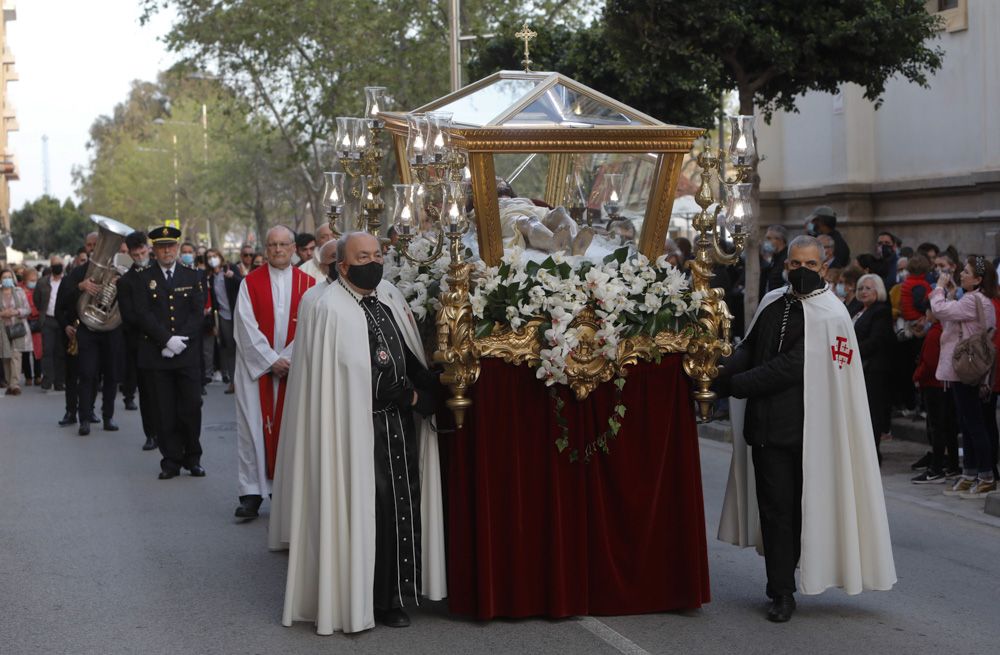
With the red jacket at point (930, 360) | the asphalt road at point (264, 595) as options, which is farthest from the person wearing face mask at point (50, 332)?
the red jacket at point (930, 360)

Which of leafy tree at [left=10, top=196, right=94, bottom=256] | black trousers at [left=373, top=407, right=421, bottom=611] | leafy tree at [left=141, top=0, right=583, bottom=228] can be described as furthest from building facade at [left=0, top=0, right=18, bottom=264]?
black trousers at [left=373, top=407, right=421, bottom=611]

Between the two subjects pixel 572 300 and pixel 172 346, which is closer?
pixel 572 300

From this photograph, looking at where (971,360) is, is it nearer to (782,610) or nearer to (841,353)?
(841,353)

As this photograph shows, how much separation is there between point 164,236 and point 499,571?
6257 millimetres

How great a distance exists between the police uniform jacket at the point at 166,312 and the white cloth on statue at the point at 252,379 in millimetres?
2027

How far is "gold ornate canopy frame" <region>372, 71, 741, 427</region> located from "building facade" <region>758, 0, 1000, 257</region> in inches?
446

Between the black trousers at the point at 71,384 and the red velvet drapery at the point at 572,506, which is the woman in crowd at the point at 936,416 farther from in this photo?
the black trousers at the point at 71,384

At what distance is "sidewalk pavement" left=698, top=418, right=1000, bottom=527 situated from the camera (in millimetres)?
10180

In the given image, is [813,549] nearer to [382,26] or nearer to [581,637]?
[581,637]

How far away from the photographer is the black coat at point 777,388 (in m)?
6.96

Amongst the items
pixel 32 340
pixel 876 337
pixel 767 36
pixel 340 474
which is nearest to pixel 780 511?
pixel 340 474

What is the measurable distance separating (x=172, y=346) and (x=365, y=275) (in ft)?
17.1

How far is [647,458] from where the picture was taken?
23.4ft

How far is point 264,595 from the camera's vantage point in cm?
784
